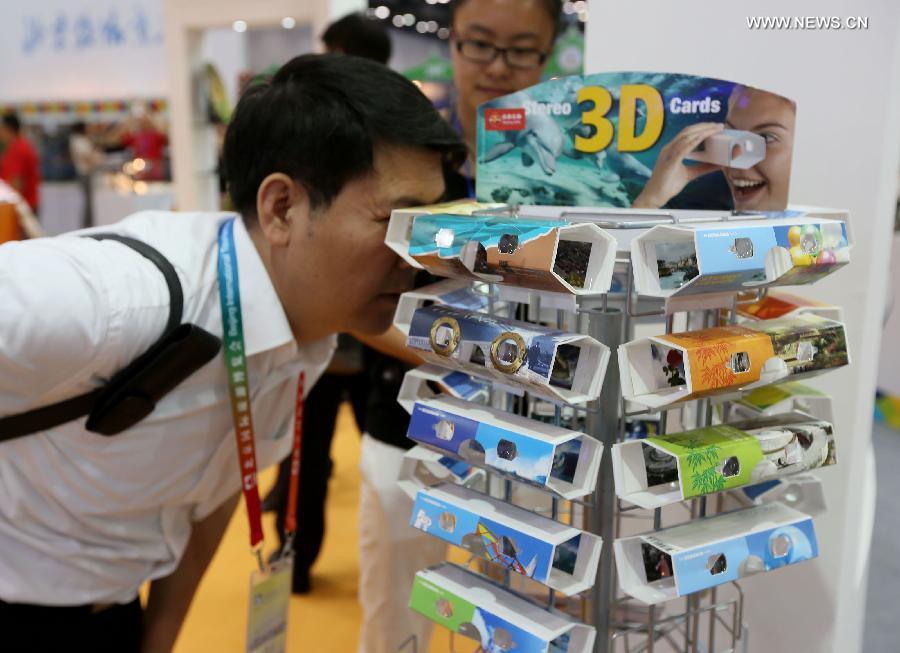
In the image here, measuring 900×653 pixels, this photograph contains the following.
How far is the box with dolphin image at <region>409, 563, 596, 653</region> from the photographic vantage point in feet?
2.48

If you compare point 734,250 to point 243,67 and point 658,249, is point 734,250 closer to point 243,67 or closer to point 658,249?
point 658,249

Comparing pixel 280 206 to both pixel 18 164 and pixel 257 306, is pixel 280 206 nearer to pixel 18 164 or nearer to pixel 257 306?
pixel 257 306

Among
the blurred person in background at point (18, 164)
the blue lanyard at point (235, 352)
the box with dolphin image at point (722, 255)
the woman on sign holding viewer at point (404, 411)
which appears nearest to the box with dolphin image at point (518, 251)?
the box with dolphin image at point (722, 255)

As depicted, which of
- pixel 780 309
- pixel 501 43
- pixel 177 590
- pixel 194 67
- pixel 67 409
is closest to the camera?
pixel 780 309

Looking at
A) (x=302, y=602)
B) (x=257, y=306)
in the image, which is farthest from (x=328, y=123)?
(x=302, y=602)

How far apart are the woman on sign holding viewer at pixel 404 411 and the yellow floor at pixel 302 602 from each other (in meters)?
0.36

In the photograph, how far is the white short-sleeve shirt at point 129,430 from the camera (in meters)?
0.93

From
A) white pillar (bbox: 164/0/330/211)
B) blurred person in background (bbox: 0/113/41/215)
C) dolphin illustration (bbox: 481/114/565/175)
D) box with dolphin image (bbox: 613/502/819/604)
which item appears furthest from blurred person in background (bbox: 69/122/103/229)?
box with dolphin image (bbox: 613/502/819/604)

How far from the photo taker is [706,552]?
743 mm

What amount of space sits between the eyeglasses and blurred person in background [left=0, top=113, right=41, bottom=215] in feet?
19.3

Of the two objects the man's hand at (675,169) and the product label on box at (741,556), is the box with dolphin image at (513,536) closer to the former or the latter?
the product label on box at (741,556)

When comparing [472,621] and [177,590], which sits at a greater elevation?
[472,621]

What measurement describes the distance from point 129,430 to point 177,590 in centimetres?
46

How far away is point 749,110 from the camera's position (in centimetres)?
80
